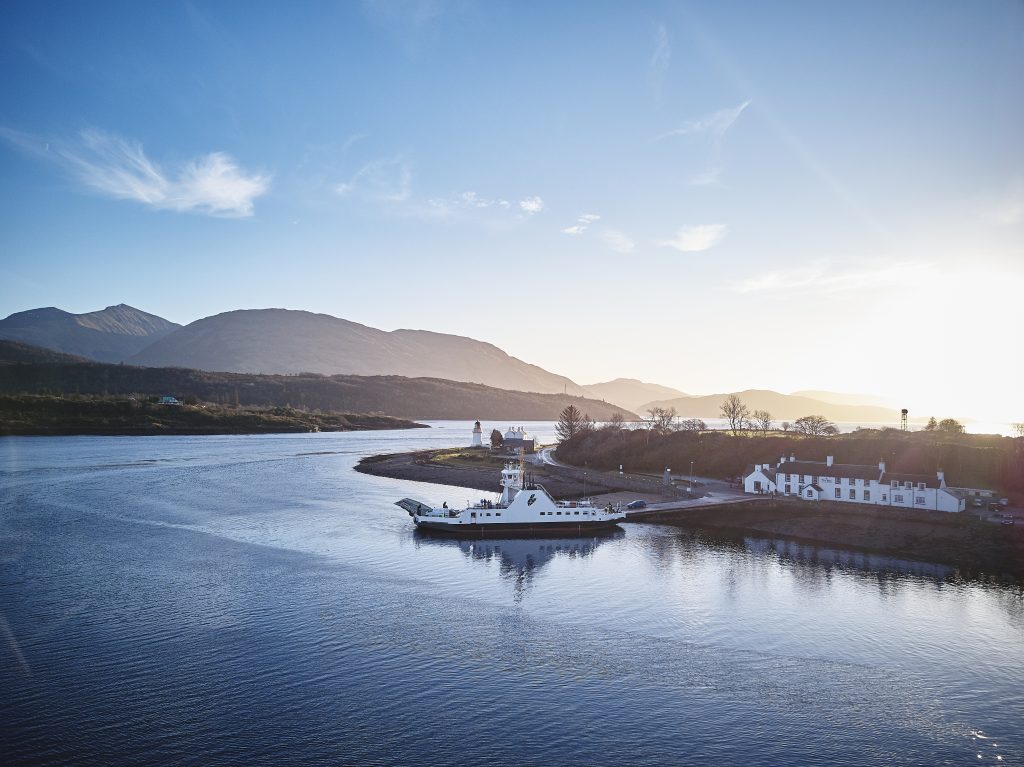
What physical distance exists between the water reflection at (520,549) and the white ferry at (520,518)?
1267mm

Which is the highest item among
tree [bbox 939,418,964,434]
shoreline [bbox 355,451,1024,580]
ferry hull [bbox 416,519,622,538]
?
tree [bbox 939,418,964,434]

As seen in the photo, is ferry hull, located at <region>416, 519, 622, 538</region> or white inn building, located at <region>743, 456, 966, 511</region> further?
white inn building, located at <region>743, 456, 966, 511</region>

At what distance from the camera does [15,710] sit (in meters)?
25.2

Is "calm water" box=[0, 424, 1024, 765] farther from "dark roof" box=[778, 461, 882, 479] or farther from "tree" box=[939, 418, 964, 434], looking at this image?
"tree" box=[939, 418, 964, 434]

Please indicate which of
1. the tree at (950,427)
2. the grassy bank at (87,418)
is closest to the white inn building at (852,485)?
the tree at (950,427)

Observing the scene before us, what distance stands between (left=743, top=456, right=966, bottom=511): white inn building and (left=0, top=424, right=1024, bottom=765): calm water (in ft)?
50.4

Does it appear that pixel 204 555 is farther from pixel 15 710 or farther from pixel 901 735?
pixel 901 735

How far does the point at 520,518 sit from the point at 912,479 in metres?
40.9

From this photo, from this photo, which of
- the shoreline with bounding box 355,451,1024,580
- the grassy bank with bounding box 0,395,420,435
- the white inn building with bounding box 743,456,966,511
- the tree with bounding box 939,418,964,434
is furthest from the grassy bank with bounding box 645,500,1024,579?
the grassy bank with bounding box 0,395,420,435

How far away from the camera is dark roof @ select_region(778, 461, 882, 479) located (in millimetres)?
68812

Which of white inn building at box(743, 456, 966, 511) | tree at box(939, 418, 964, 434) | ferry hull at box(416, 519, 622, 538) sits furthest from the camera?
tree at box(939, 418, 964, 434)

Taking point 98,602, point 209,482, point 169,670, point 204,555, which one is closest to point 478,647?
point 169,670

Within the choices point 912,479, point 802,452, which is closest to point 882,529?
point 912,479

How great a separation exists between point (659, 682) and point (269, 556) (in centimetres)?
3412
